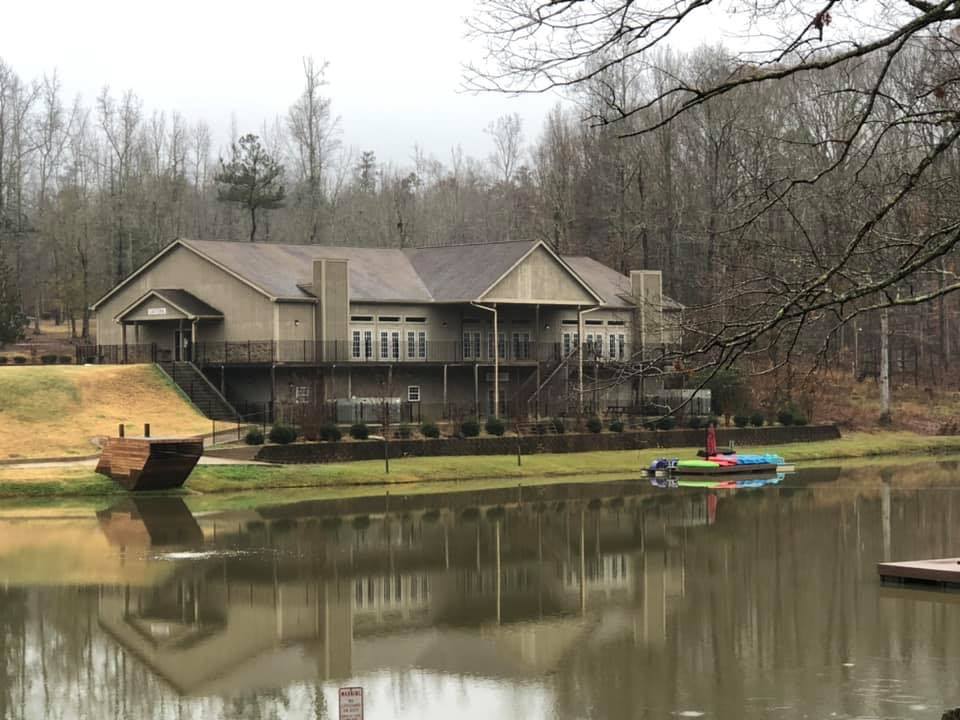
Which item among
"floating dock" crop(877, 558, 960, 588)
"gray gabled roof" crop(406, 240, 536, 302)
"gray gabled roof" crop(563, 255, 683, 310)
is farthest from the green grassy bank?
"floating dock" crop(877, 558, 960, 588)

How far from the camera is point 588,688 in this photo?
15969 millimetres

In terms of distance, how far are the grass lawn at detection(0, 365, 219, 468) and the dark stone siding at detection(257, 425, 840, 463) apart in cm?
656

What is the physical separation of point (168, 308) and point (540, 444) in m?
16.9

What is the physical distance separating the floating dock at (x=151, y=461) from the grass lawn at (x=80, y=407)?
5900mm

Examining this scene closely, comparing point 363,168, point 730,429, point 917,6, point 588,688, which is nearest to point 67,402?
point 730,429

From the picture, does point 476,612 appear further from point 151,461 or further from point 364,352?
point 364,352

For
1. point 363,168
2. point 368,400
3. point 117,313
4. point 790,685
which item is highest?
point 363,168

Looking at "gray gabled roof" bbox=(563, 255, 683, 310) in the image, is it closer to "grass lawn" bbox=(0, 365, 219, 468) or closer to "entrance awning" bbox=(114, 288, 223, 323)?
"entrance awning" bbox=(114, 288, 223, 323)

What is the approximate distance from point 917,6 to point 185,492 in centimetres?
3137

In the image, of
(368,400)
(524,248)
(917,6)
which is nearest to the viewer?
(917,6)

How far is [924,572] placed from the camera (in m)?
22.6

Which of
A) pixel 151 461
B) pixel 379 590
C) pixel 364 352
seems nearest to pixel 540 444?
pixel 364 352

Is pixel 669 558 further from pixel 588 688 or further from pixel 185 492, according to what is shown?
pixel 185 492

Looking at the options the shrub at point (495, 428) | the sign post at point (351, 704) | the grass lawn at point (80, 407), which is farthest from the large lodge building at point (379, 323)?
the sign post at point (351, 704)
